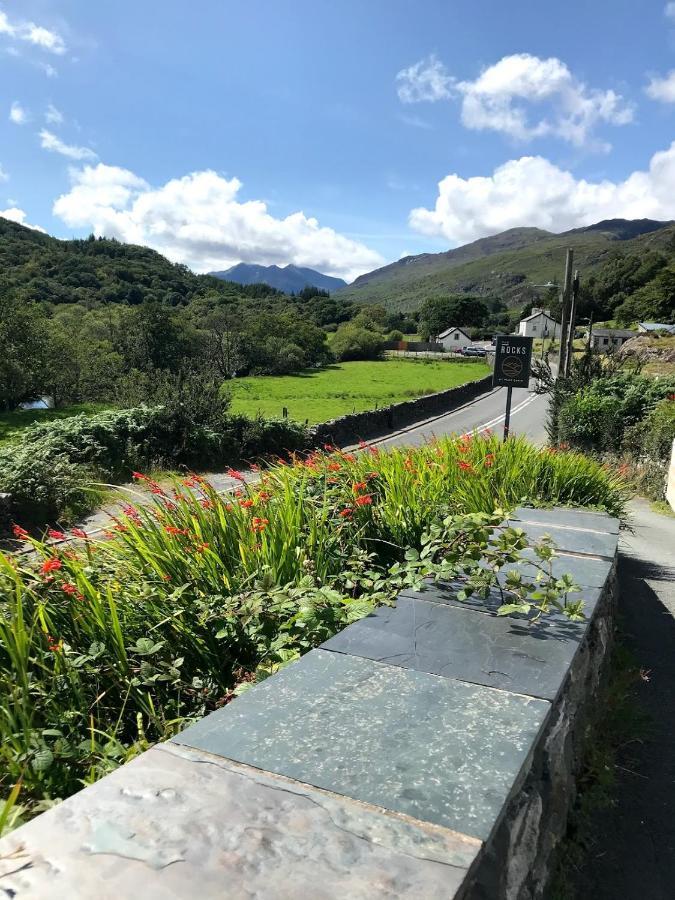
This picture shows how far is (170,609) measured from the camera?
2.55m

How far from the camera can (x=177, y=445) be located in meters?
16.0

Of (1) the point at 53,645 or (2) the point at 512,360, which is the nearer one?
(1) the point at 53,645

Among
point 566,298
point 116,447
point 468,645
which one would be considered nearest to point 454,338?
point 566,298

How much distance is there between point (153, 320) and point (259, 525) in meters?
46.9

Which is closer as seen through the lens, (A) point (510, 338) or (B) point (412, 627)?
(B) point (412, 627)

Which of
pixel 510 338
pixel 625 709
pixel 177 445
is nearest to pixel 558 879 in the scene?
pixel 625 709

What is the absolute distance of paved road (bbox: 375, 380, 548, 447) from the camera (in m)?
24.2

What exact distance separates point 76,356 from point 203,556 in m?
34.5

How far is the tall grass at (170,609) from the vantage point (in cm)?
197

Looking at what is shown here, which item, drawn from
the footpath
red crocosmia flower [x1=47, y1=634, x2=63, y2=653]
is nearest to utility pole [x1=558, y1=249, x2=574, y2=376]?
the footpath

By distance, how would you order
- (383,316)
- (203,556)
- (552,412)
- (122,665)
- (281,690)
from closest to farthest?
(281,690), (122,665), (203,556), (552,412), (383,316)

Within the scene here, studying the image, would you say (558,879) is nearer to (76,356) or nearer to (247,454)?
(247,454)

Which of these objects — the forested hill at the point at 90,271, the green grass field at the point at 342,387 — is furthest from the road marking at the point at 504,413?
the forested hill at the point at 90,271

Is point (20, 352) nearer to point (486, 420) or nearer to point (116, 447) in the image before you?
point (116, 447)
